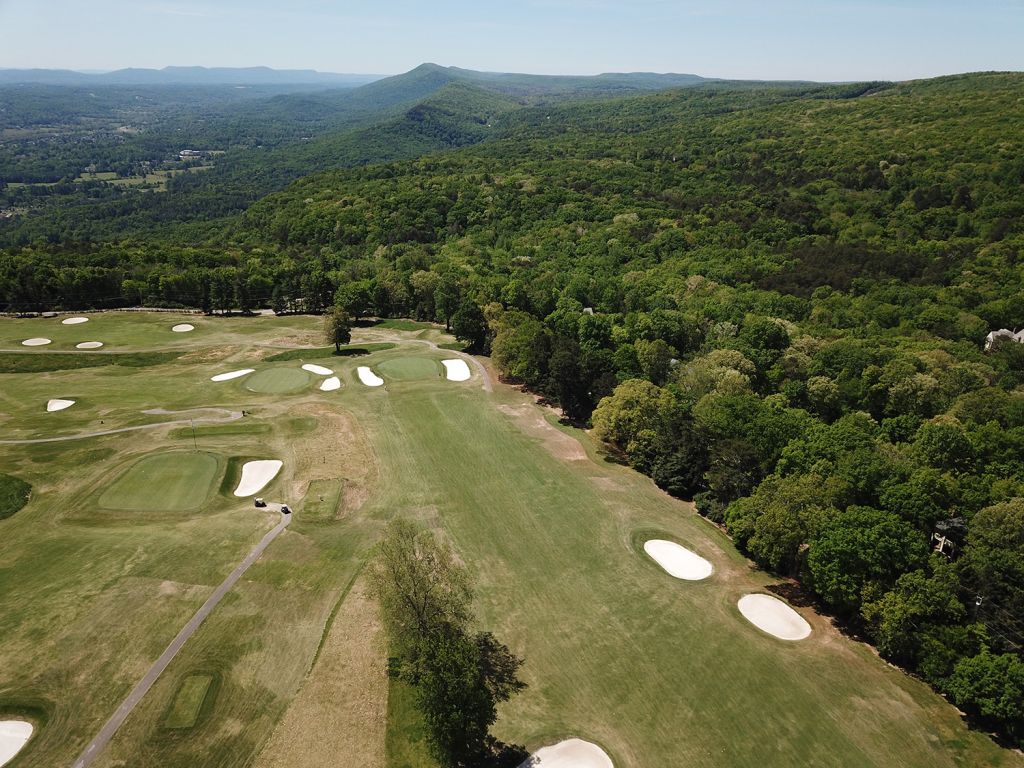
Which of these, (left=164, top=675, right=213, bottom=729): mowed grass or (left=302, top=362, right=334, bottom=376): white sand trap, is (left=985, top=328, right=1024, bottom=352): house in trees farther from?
(left=164, top=675, right=213, bottom=729): mowed grass

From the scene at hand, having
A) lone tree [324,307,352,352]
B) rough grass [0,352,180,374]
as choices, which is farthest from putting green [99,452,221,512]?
lone tree [324,307,352,352]

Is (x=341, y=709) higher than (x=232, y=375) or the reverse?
higher

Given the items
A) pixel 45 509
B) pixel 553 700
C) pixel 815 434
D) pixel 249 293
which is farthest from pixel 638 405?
pixel 249 293

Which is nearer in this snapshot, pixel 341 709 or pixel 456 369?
pixel 341 709

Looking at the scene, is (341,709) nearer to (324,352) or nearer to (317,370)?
(317,370)

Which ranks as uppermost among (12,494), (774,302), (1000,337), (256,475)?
(774,302)

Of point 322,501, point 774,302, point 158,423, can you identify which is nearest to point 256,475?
point 322,501

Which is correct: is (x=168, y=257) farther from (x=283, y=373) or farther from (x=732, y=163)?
(x=732, y=163)
